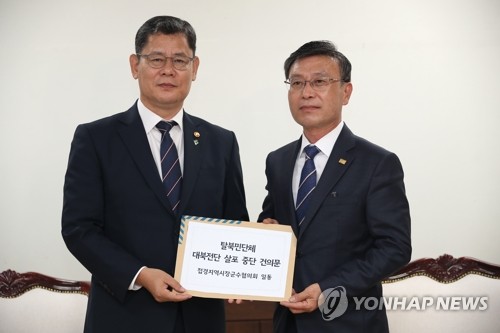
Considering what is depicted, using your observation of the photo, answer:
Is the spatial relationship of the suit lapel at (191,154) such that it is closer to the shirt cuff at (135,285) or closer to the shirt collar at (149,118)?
the shirt collar at (149,118)

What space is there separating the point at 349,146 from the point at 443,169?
155cm

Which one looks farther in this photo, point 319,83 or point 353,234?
point 319,83

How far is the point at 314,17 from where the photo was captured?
335 centimetres

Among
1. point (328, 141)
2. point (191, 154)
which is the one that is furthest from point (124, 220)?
point (328, 141)

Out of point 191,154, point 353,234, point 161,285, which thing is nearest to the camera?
point 161,285

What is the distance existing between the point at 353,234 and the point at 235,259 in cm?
39

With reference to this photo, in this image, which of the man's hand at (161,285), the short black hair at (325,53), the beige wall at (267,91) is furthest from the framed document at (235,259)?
the beige wall at (267,91)

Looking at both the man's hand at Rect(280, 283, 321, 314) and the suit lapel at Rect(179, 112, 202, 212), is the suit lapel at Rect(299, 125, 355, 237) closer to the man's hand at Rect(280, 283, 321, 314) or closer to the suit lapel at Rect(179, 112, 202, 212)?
the man's hand at Rect(280, 283, 321, 314)

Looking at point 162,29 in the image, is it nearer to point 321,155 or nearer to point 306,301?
point 321,155

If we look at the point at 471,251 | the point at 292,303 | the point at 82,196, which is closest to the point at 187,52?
the point at 82,196

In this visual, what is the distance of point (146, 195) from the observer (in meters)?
2.01

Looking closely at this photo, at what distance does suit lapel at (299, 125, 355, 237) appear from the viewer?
1992 mm

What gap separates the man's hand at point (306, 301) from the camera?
189 centimetres

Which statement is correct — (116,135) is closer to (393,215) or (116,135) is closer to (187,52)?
(187,52)
